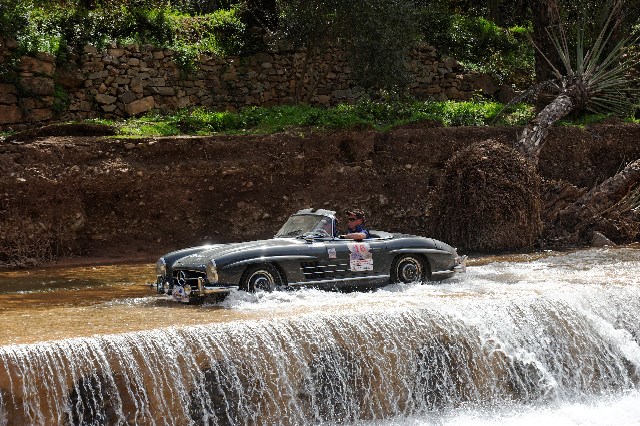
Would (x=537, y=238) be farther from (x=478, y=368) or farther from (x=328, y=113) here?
(x=478, y=368)

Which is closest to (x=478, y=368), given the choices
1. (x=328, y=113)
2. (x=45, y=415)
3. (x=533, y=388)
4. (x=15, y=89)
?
(x=533, y=388)

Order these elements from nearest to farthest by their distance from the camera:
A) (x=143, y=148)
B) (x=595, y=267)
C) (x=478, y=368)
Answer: (x=478, y=368), (x=595, y=267), (x=143, y=148)

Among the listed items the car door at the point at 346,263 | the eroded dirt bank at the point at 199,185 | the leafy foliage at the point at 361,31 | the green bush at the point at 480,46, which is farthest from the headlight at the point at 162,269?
the green bush at the point at 480,46

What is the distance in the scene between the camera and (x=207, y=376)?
898 cm

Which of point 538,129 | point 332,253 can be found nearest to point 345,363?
point 332,253

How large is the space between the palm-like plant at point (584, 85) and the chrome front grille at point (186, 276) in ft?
33.4

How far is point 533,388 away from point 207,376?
4.08m

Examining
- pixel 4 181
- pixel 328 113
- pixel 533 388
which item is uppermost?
pixel 328 113

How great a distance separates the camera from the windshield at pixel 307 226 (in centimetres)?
1207

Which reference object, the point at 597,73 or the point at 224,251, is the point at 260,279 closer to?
the point at 224,251

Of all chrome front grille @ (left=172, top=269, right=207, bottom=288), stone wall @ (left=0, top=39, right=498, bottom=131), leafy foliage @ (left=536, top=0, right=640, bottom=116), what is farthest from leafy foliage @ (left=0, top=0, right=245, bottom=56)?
chrome front grille @ (left=172, top=269, right=207, bottom=288)

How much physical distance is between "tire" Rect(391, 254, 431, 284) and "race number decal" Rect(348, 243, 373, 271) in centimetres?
50

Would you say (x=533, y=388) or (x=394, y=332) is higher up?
(x=394, y=332)

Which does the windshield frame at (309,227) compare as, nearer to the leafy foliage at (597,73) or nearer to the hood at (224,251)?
the hood at (224,251)
